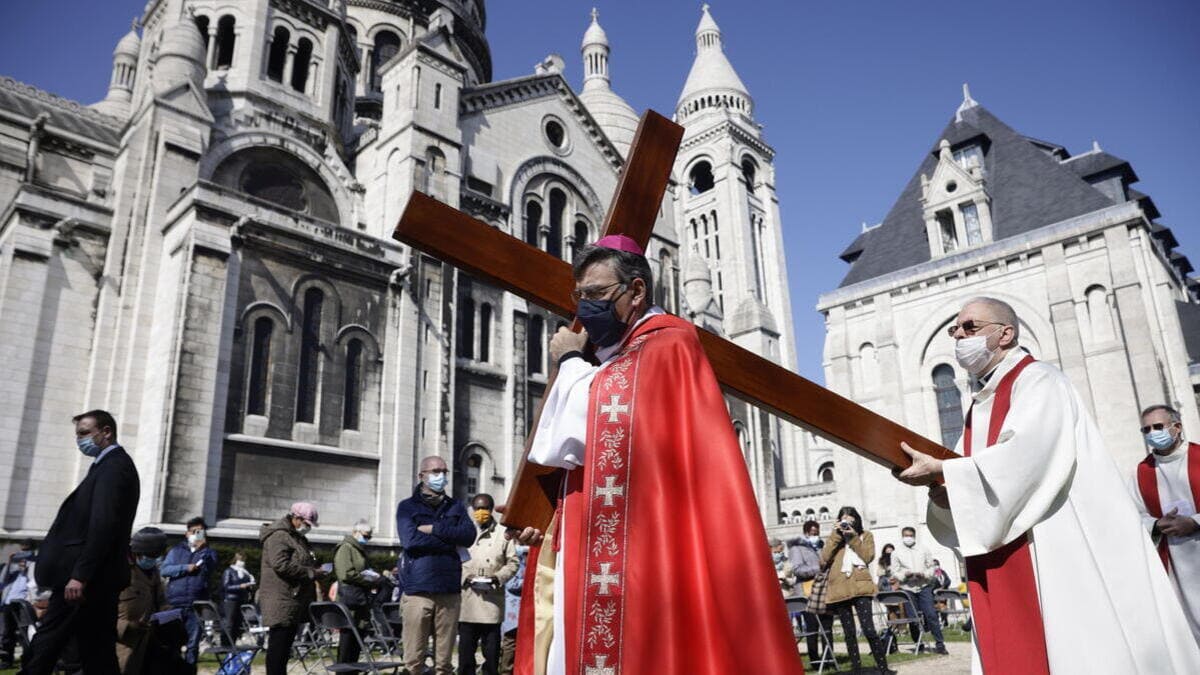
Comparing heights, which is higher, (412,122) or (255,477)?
(412,122)

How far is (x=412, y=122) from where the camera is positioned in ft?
74.8

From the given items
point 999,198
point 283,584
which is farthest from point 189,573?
point 999,198

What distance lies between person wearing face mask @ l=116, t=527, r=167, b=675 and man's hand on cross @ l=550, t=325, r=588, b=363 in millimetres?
4634

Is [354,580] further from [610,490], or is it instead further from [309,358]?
[309,358]

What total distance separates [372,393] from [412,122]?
27.1ft

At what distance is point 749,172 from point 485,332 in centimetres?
4311

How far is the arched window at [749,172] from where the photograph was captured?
61.1m

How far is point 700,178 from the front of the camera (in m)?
63.6

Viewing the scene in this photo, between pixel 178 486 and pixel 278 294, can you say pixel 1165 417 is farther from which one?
pixel 278 294

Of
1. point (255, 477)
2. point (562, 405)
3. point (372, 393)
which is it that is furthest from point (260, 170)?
point (562, 405)

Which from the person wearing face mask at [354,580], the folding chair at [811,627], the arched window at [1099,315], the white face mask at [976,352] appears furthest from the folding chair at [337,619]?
the arched window at [1099,315]

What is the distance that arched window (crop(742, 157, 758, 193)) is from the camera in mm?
61116

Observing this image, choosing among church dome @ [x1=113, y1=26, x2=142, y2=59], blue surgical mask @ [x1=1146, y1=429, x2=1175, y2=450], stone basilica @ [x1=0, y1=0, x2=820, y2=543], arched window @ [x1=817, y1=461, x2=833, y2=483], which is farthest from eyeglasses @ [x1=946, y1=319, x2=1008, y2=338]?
arched window @ [x1=817, y1=461, x2=833, y2=483]

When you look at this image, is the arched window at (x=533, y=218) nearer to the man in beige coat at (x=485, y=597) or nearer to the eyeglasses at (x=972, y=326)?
the man in beige coat at (x=485, y=597)
